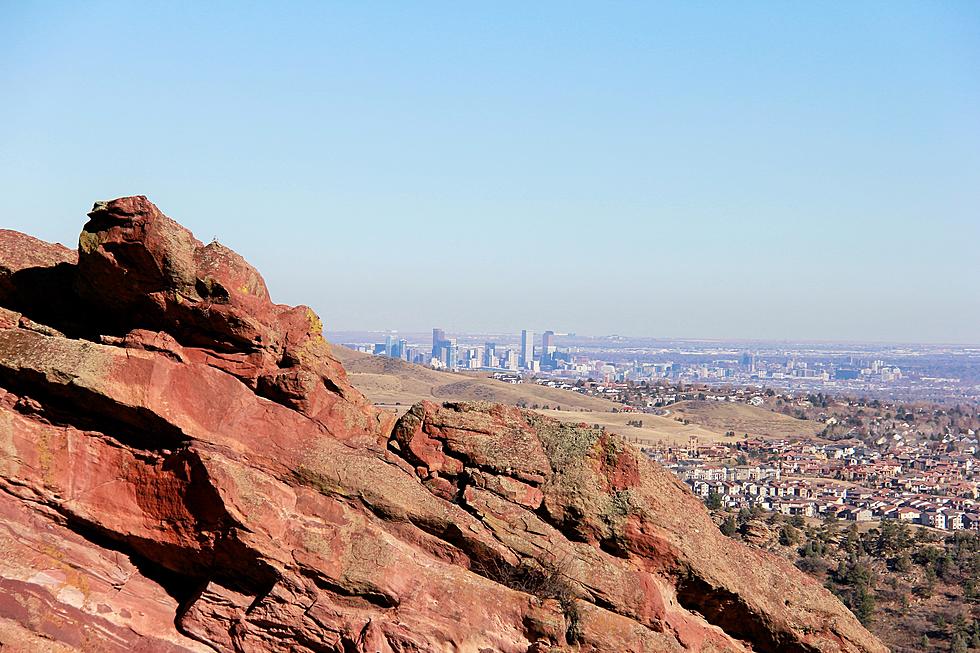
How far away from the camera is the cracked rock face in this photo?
53.8 feet

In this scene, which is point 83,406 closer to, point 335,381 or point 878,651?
point 335,381

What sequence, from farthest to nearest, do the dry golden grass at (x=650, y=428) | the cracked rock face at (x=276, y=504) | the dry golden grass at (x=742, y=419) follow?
the dry golden grass at (x=742, y=419) → the dry golden grass at (x=650, y=428) → the cracked rock face at (x=276, y=504)

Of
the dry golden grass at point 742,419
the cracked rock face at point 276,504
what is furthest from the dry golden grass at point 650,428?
the cracked rock face at point 276,504

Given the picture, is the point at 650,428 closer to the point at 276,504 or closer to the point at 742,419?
the point at 742,419

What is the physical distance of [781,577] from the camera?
22.0 metres

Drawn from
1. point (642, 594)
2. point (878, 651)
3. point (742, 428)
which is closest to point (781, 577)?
point (878, 651)

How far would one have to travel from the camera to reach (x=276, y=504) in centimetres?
1695

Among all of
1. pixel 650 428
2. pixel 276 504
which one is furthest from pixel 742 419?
pixel 276 504

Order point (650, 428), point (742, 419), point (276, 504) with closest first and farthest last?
point (276, 504) < point (650, 428) < point (742, 419)

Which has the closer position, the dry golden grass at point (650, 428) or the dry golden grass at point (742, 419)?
the dry golden grass at point (650, 428)

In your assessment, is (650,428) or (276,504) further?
(650,428)

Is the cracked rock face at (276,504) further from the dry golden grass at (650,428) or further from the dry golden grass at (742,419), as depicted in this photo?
the dry golden grass at (742,419)

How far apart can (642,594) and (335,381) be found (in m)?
7.37

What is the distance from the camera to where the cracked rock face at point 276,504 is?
16406mm
